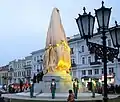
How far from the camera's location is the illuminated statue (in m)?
29.1

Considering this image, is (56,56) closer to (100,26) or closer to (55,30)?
(55,30)

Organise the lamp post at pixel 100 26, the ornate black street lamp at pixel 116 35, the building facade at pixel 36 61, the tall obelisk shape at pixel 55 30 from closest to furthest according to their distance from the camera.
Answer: the lamp post at pixel 100 26 → the ornate black street lamp at pixel 116 35 → the tall obelisk shape at pixel 55 30 → the building facade at pixel 36 61

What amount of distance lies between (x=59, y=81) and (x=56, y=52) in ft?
10.3

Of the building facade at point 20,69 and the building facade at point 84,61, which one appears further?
the building facade at point 20,69

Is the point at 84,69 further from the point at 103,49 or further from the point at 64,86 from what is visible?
the point at 103,49

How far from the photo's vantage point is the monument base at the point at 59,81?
26766mm

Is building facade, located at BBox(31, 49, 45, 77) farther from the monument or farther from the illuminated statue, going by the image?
the illuminated statue

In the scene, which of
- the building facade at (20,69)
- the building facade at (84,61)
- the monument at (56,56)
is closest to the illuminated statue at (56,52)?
the monument at (56,56)

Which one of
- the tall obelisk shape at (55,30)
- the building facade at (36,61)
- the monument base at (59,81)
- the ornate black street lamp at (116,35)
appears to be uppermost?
the building facade at (36,61)

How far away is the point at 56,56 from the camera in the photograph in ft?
95.9

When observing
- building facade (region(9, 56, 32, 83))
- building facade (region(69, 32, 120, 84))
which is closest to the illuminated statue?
building facade (region(69, 32, 120, 84))

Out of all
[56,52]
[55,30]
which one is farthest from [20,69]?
[56,52]

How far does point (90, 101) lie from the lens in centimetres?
2020

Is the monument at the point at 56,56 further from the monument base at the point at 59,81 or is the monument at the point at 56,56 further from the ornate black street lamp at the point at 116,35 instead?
the ornate black street lamp at the point at 116,35
